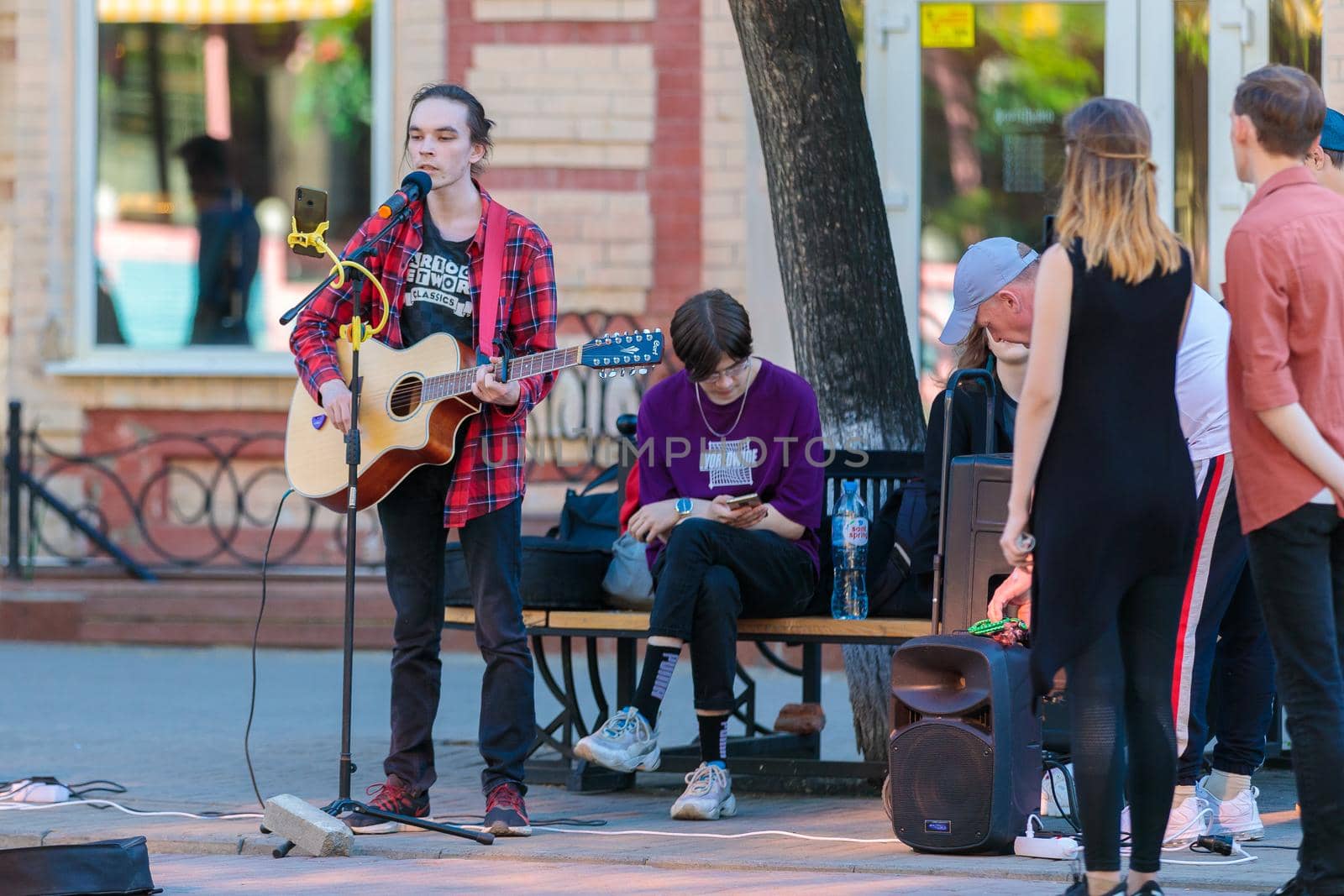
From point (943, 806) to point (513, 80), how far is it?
5.93 metres

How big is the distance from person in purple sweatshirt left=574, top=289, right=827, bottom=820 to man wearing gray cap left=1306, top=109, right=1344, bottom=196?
1.75 m

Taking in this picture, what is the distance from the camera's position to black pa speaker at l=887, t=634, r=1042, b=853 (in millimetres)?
5043

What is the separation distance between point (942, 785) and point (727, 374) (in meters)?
1.57

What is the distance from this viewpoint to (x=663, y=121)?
33.0 ft

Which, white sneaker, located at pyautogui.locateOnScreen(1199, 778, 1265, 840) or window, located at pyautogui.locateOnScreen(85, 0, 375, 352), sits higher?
window, located at pyautogui.locateOnScreen(85, 0, 375, 352)

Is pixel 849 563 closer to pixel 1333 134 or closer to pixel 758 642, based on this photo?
pixel 758 642

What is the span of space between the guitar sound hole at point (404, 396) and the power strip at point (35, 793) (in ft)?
5.41

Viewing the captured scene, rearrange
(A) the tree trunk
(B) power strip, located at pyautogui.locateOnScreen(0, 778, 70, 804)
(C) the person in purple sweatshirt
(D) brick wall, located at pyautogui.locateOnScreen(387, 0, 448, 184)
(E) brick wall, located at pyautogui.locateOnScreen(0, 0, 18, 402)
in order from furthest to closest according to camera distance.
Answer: (E) brick wall, located at pyautogui.locateOnScreen(0, 0, 18, 402) < (D) brick wall, located at pyautogui.locateOnScreen(387, 0, 448, 184) < (A) the tree trunk < (B) power strip, located at pyautogui.locateOnScreen(0, 778, 70, 804) < (C) the person in purple sweatshirt

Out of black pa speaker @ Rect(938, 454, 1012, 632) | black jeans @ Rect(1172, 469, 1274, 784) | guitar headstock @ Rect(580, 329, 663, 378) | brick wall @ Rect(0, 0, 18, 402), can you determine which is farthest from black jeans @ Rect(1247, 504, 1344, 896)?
brick wall @ Rect(0, 0, 18, 402)

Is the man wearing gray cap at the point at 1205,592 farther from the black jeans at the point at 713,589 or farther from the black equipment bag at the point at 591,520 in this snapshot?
the black equipment bag at the point at 591,520

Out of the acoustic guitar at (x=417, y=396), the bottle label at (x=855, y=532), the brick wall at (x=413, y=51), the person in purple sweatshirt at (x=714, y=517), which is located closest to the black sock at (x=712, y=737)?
the person in purple sweatshirt at (x=714, y=517)

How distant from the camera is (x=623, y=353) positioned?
209 inches

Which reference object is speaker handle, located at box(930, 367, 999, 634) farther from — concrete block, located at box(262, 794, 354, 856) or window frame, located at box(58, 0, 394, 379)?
window frame, located at box(58, 0, 394, 379)

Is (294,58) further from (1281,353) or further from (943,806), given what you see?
(1281,353)
